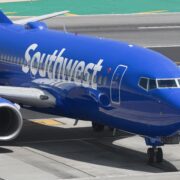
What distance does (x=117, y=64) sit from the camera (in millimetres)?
28625

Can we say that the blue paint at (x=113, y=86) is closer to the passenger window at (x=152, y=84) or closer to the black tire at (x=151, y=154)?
the passenger window at (x=152, y=84)

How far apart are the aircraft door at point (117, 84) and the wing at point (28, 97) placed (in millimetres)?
3748

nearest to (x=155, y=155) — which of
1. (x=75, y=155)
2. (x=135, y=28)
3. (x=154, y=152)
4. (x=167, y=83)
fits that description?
(x=154, y=152)

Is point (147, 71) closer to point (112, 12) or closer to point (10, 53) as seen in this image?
point (10, 53)

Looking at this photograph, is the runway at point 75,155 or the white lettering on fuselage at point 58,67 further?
the white lettering on fuselage at point 58,67

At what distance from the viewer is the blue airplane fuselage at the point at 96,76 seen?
26984 millimetres

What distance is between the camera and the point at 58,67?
1248 inches

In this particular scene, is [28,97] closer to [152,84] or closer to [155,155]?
[155,155]

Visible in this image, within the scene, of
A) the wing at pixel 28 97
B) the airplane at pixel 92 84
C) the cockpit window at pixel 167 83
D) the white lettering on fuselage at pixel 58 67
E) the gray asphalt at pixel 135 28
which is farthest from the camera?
the gray asphalt at pixel 135 28

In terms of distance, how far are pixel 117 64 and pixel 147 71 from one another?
4.76 ft

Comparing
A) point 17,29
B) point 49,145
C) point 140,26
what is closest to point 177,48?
point 140,26

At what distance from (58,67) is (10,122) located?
2.86 m

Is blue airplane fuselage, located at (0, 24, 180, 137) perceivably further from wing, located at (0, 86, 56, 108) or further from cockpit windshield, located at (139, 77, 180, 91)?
wing, located at (0, 86, 56, 108)

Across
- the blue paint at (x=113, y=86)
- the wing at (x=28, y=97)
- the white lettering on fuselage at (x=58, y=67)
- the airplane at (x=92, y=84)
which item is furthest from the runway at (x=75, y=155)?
the white lettering on fuselage at (x=58, y=67)
